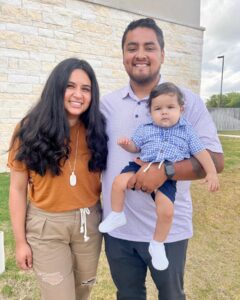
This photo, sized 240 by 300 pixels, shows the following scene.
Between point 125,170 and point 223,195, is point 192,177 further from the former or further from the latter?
point 223,195

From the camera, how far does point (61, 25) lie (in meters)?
5.84

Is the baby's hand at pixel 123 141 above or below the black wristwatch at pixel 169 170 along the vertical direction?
above

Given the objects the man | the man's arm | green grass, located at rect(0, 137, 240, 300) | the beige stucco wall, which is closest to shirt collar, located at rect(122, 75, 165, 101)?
the man

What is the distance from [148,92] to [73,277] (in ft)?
3.65

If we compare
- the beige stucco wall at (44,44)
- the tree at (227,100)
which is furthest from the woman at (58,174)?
the tree at (227,100)

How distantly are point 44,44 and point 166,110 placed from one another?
188 inches

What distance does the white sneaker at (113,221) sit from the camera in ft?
5.26

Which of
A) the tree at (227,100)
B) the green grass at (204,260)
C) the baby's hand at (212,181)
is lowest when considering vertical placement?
the green grass at (204,260)

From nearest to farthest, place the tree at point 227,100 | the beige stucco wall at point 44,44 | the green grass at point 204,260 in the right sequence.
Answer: the green grass at point 204,260
the beige stucco wall at point 44,44
the tree at point 227,100

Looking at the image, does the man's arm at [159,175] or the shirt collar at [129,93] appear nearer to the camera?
the man's arm at [159,175]

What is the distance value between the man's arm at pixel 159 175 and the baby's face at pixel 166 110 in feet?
0.70

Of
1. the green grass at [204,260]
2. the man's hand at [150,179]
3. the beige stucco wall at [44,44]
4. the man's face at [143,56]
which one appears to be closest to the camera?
the man's hand at [150,179]

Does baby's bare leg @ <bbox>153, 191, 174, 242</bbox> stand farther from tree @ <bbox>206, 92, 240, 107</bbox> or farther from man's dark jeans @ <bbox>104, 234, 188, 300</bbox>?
tree @ <bbox>206, 92, 240, 107</bbox>

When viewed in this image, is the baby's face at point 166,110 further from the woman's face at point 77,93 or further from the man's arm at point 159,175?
the woman's face at point 77,93
